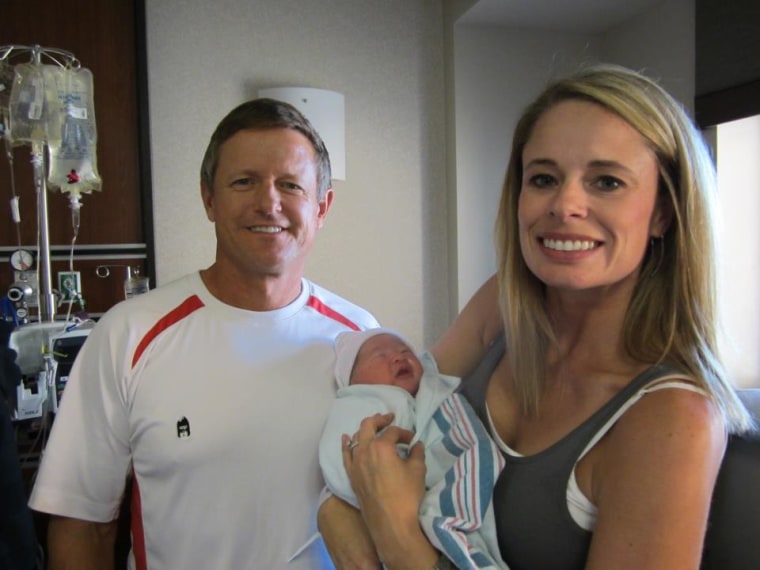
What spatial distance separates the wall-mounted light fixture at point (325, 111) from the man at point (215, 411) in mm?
1745

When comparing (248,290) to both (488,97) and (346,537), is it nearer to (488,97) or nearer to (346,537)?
(346,537)

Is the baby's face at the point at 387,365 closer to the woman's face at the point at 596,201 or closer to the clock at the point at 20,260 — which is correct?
the woman's face at the point at 596,201

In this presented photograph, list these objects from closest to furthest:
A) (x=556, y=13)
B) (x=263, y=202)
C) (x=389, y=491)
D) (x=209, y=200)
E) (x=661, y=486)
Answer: (x=661, y=486)
(x=389, y=491)
(x=263, y=202)
(x=209, y=200)
(x=556, y=13)

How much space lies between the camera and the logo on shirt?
1.17 metres

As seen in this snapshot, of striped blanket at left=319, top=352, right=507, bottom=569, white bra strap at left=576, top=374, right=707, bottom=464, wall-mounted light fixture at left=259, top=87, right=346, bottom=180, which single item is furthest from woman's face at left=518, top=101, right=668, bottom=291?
wall-mounted light fixture at left=259, top=87, right=346, bottom=180

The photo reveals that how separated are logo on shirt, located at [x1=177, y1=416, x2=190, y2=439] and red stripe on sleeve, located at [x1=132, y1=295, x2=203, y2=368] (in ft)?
0.49

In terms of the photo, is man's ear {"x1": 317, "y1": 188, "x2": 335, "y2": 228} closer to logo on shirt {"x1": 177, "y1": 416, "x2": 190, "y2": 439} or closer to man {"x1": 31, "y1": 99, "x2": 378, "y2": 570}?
man {"x1": 31, "y1": 99, "x2": 378, "y2": 570}

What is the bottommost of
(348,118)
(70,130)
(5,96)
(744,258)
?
(744,258)

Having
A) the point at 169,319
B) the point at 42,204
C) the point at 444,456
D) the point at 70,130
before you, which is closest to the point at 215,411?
the point at 169,319

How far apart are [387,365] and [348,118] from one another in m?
2.16

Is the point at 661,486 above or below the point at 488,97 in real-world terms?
below

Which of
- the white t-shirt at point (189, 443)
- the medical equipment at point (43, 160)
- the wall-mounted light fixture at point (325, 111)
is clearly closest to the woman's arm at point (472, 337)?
the white t-shirt at point (189, 443)

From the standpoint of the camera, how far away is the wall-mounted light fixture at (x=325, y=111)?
299 cm

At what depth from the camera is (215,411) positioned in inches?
46.6
